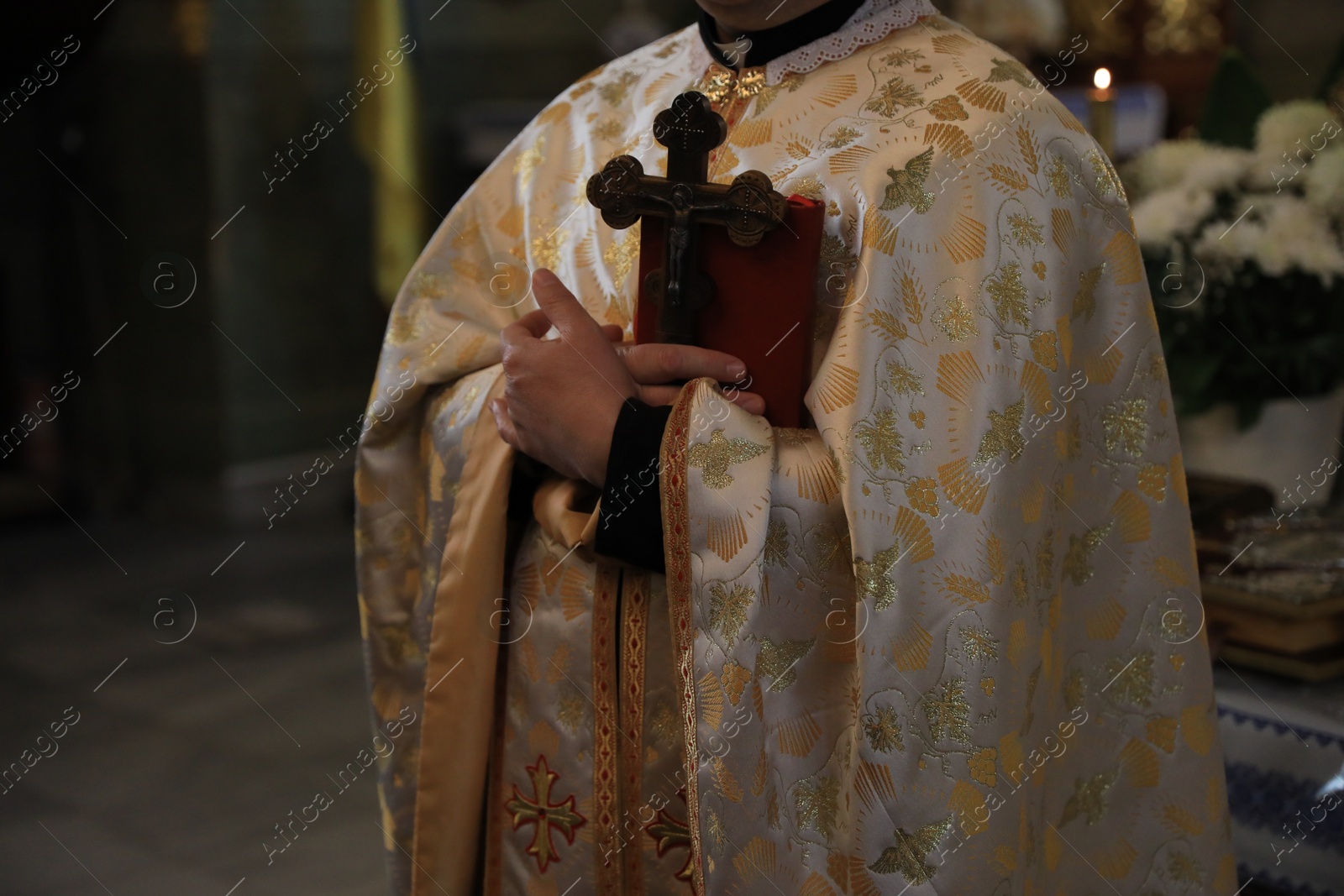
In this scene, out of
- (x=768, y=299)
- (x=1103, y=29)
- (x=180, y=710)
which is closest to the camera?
(x=768, y=299)

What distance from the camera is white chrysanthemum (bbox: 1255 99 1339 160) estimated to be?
221 cm

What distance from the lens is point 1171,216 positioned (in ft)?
7.50

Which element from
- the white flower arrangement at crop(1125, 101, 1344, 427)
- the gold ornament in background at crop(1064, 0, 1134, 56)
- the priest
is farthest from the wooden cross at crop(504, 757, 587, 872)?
the gold ornament in background at crop(1064, 0, 1134, 56)

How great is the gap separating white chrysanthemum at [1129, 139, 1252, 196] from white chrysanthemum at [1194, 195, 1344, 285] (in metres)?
0.08

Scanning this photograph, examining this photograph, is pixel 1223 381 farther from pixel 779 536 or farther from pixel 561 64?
pixel 561 64

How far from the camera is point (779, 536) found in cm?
130

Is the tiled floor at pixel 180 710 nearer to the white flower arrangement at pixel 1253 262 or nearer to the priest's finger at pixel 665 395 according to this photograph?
the priest's finger at pixel 665 395

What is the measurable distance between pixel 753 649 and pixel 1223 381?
1455 millimetres

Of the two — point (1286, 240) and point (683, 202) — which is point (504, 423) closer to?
point (683, 202)

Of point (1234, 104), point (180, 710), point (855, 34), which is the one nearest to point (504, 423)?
point (855, 34)

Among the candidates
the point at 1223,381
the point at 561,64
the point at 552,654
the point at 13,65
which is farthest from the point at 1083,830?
the point at 561,64

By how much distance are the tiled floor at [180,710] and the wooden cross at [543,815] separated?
57.5 inches

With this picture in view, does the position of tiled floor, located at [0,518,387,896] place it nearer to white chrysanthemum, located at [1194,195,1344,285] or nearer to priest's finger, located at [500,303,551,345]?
priest's finger, located at [500,303,551,345]

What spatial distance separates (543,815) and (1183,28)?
13.9ft
